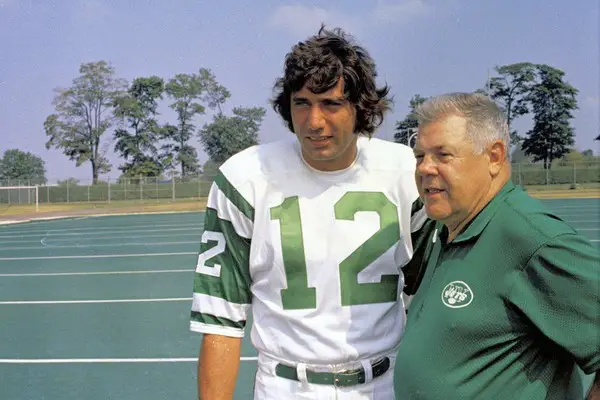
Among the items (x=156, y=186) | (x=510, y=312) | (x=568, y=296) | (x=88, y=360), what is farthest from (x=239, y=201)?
(x=156, y=186)

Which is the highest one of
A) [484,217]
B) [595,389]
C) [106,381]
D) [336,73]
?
[336,73]

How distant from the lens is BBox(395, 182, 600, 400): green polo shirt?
1.46m

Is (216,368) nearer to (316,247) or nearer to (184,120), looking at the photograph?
(316,247)

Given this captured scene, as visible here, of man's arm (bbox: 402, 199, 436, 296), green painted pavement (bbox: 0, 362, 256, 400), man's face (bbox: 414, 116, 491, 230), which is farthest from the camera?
green painted pavement (bbox: 0, 362, 256, 400)

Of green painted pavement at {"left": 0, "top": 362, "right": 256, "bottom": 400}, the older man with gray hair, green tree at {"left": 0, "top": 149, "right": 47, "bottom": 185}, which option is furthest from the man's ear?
green tree at {"left": 0, "top": 149, "right": 47, "bottom": 185}

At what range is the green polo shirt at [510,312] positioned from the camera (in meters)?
1.46

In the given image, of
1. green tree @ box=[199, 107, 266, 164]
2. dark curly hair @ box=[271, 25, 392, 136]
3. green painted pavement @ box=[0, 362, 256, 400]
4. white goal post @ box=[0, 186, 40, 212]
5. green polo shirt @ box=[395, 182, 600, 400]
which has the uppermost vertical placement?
green tree @ box=[199, 107, 266, 164]

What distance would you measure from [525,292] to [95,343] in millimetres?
4947

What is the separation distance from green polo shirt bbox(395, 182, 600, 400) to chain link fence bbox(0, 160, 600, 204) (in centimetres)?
3863

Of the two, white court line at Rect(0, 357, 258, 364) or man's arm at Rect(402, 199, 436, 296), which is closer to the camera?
man's arm at Rect(402, 199, 436, 296)

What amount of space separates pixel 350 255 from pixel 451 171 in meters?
0.49

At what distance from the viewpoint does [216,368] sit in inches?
83.3

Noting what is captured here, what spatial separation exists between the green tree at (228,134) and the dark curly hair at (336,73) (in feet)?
164

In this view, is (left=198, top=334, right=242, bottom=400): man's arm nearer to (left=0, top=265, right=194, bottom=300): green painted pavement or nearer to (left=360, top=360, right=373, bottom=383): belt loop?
(left=360, top=360, right=373, bottom=383): belt loop
